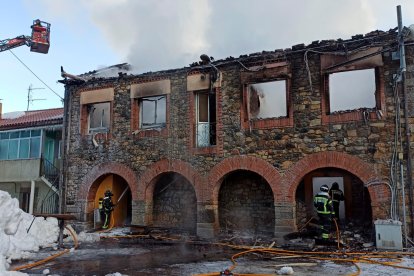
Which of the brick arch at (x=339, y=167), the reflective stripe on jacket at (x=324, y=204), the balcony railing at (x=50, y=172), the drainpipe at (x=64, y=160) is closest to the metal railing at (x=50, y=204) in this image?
the balcony railing at (x=50, y=172)

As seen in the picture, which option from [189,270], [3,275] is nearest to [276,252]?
[189,270]

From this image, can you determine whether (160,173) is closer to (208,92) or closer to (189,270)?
(208,92)

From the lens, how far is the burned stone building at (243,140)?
10.9 meters

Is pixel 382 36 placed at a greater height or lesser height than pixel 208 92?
greater

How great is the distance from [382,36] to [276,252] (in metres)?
6.83

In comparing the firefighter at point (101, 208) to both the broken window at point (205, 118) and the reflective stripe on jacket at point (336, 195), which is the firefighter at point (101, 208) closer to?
the broken window at point (205, 118)

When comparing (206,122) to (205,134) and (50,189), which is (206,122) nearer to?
(205,134)

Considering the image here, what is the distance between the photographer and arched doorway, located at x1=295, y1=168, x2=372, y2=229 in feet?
40.1

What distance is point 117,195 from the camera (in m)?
15.6

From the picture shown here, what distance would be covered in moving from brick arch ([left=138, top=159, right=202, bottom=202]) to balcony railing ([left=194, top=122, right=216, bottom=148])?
0.91 m

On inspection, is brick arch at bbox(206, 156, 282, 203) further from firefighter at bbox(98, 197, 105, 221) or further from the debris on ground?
firefighter at bbox(98, 197, 105, 221)

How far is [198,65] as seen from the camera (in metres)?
13.5

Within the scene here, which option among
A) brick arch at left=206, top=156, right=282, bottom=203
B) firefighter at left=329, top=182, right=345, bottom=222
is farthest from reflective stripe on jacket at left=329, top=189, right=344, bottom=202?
brick arch at left=206, top=156, right=282, bottom=203

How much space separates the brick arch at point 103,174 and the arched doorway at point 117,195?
208 millimetres
